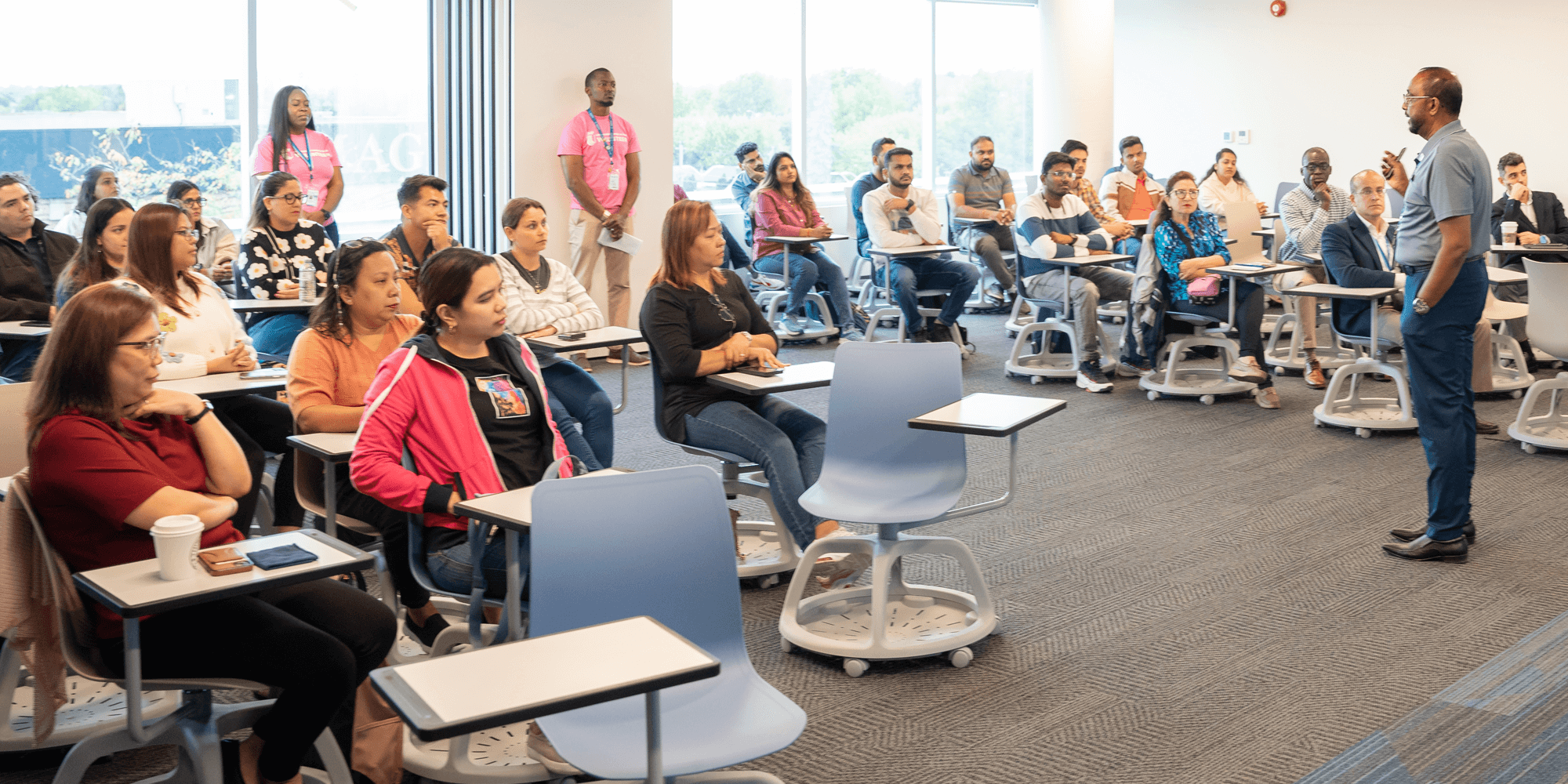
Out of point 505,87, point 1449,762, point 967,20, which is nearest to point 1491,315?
point 1449,762

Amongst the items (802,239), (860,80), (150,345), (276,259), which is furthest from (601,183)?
(150,345)

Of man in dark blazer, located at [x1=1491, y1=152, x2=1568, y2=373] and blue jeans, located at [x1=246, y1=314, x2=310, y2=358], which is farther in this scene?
man in dark blazer, located at [x1=1491, y1=152, x2=1568, y2=373]

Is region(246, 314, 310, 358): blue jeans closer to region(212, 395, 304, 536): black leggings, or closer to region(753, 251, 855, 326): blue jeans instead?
region(212, 395, 304, 536): black leggings

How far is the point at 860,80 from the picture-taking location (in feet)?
40.4

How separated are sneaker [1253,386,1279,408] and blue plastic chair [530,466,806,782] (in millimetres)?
5198

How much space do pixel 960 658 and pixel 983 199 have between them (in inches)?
269

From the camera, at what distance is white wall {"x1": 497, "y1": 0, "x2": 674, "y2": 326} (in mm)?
7895

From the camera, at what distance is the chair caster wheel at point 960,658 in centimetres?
337

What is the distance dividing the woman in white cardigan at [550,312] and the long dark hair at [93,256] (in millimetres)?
1350

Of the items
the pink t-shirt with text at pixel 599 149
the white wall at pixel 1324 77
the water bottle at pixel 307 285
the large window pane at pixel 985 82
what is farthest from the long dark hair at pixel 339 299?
the white wall at pixel 1324 77

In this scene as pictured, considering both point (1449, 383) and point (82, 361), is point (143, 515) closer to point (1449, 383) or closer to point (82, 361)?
point (82, 361)

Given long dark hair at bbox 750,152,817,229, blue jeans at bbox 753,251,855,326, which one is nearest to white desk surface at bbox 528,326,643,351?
blue jeans at bbox 753,251,855,326

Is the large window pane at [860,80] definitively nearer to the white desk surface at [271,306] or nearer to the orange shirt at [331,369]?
the white desk surface at [271,306]

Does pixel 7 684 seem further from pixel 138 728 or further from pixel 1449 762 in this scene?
pixel 1449 762
